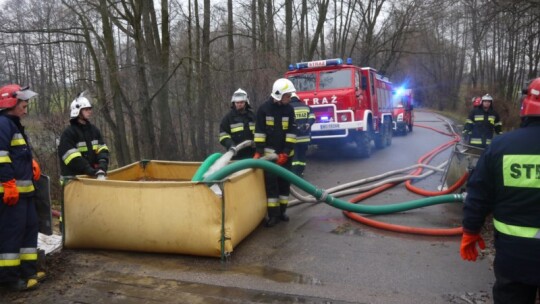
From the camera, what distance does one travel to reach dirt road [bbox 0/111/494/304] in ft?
12.4

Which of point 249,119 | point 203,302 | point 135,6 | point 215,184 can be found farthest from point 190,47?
point 203,302

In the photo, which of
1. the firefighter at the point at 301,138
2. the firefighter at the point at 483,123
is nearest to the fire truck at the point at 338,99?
the firefighter at the point at 301,138

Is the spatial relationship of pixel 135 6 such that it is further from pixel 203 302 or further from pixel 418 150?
pixel 203 302

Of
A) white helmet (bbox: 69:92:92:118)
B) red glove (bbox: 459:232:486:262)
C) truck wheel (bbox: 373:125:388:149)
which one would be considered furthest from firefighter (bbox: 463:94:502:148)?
white helmet (bbox: 69:92:92:118)

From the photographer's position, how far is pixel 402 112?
20.1 m

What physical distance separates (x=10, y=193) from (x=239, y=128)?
354 centimetres

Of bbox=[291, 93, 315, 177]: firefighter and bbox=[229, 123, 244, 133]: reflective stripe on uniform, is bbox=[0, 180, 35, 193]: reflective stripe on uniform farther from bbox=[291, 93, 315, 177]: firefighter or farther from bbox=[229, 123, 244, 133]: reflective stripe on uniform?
bbox=[291, 93, 315, 177]: firefighter

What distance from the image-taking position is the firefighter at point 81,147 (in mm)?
4973

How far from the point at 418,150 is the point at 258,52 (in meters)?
6.32

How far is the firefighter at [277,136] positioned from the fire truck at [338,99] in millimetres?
4976

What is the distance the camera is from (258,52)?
14.7 m

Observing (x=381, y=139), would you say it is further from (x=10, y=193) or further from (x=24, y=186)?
(x=10, y=193)

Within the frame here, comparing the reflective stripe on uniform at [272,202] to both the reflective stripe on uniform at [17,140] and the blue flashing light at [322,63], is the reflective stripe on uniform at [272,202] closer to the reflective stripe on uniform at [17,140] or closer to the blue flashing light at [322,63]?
the reflective stripe on uniform at [17,140]

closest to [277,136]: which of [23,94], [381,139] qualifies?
[23,94]
